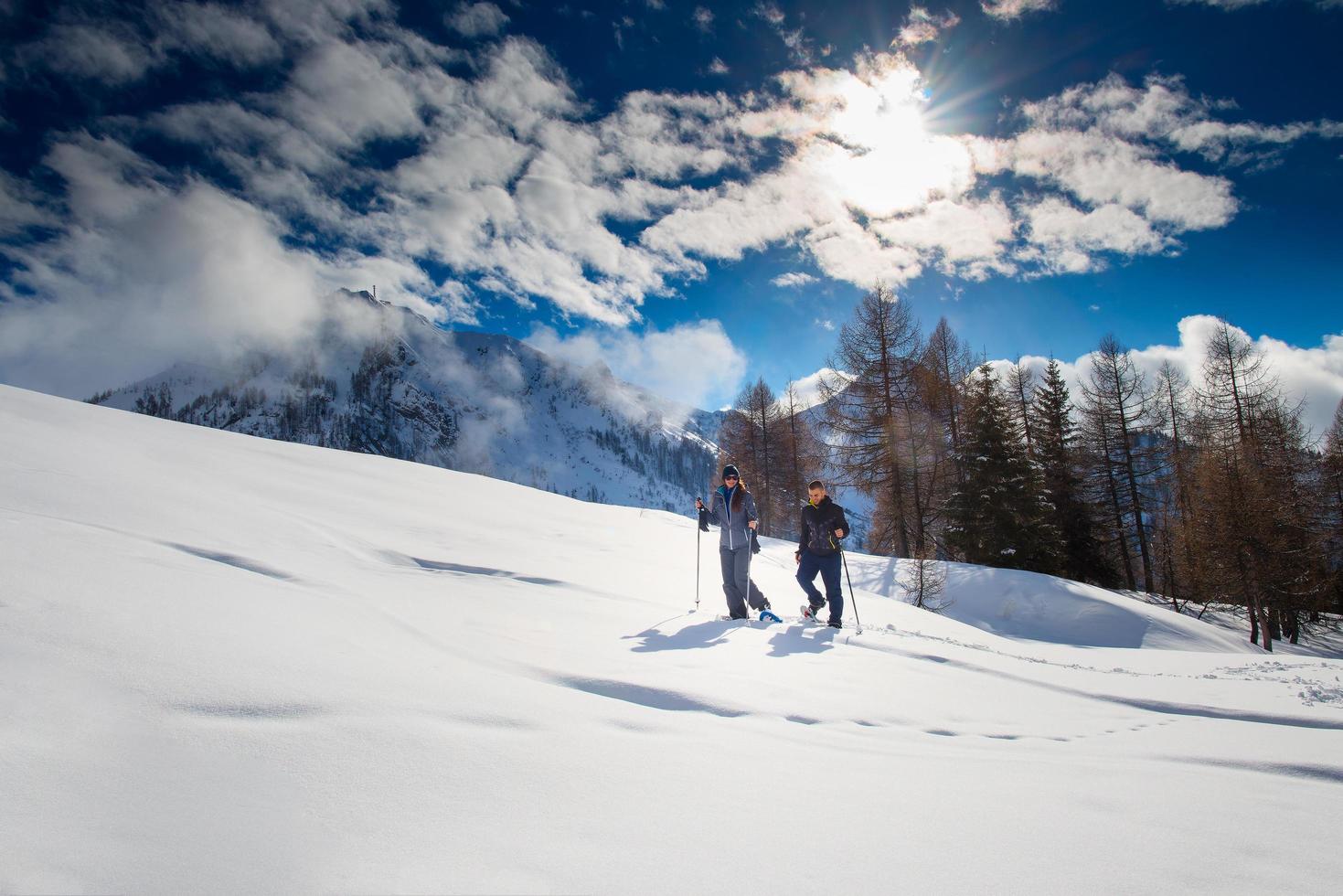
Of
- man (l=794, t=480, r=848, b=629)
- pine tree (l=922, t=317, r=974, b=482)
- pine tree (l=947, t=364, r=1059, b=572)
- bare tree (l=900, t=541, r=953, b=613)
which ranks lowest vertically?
bare tree (l=900, t=541, r=953, b=613)

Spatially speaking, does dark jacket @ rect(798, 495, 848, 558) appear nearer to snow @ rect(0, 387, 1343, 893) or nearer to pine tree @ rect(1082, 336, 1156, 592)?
snow @ rect(0, 387, 1343, 893)

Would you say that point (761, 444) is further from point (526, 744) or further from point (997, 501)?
point (526, 744)

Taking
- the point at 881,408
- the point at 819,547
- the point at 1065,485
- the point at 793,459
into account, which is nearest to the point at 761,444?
the point at 793,459

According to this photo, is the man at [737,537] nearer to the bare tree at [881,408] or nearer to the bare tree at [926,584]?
the bare tree at [926,584]

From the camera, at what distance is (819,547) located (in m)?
7.84

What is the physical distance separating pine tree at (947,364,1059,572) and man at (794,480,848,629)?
52.5 feet

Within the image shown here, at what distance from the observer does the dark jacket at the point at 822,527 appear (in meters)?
7.75

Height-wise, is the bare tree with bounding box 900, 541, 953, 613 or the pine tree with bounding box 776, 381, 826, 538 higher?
the pine tree with bounding box 776, 381, 826, 538

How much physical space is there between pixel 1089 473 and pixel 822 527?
25.9 metres

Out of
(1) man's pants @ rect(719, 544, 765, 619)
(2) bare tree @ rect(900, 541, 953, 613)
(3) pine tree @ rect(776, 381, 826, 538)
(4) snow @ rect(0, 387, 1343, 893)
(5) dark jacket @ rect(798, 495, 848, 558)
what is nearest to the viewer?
(4) snow @ rect(0, 387, 1343, 893)

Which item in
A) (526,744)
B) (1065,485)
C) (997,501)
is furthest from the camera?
(1065,485)

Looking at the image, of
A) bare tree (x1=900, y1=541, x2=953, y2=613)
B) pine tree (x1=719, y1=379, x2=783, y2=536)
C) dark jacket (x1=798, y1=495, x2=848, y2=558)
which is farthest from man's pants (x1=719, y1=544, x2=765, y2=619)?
pine tree (x1=719, y1=379, x2=783, y2=536)

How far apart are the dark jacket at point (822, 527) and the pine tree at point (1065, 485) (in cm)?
1773

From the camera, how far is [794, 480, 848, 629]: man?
7.60 metres
